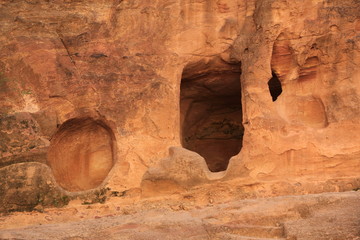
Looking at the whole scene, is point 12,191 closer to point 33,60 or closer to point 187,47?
point 33,60

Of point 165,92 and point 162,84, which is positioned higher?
point 162,84

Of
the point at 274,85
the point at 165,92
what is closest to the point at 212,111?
the point at 274,85

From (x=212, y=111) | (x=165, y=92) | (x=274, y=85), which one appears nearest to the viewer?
(x=165, y=92)

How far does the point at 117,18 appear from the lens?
380 inches

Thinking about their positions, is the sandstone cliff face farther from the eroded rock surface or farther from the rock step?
the rock step

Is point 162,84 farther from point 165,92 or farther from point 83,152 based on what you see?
point 83,152

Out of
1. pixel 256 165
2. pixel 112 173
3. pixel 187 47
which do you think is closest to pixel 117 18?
pixel 187 47

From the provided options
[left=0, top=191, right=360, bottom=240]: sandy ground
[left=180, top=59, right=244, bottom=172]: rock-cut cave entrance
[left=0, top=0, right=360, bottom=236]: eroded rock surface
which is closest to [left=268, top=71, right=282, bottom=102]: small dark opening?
[left=180, top=59, right=244, bottom=172]: rock-cut cave entrance

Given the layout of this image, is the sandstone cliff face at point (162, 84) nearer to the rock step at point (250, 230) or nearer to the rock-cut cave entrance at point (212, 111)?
the rock-cut cave entrance at point (212, 111)

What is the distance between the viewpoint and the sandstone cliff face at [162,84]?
29.0ft

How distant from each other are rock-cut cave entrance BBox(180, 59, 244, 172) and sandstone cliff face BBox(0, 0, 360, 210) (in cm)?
61

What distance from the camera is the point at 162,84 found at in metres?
9.34

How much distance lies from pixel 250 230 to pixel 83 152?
12.1ft

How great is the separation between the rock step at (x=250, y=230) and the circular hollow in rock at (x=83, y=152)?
2.96m
